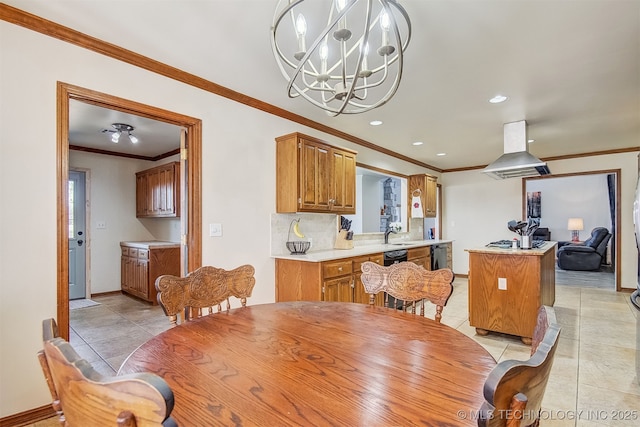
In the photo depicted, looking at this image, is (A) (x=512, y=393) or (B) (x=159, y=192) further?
(B) (x=159, y=192)

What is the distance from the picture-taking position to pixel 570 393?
2.24 m

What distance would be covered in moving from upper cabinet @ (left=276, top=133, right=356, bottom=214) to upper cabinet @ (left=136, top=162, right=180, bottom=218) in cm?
229

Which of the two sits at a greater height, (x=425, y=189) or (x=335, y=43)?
(x=335, y=43)

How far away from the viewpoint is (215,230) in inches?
113

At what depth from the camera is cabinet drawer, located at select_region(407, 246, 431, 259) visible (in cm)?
477

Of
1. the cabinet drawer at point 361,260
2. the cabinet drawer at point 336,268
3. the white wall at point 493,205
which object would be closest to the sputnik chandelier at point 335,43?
the cabinet drawer at point 336,268

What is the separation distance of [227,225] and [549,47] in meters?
2.95

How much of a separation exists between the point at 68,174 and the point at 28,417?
5.11 feet

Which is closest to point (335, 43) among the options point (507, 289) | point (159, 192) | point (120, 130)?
point (507, 289)

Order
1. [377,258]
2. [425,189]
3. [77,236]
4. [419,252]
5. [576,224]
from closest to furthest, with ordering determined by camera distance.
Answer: [377,258] < [419,252] < [77,236] < [425,189] < [576,224]

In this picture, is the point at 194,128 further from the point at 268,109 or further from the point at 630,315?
the point at 630,315

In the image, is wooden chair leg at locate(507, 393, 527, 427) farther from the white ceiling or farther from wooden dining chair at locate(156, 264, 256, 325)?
the white ceiling

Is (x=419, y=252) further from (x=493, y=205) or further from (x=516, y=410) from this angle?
(x=516, y=410)

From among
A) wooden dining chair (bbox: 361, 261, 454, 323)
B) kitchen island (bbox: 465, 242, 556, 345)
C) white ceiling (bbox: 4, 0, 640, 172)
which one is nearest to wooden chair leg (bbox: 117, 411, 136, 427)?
wooden dining chair (bbox: 361, 261, 454, 323)
